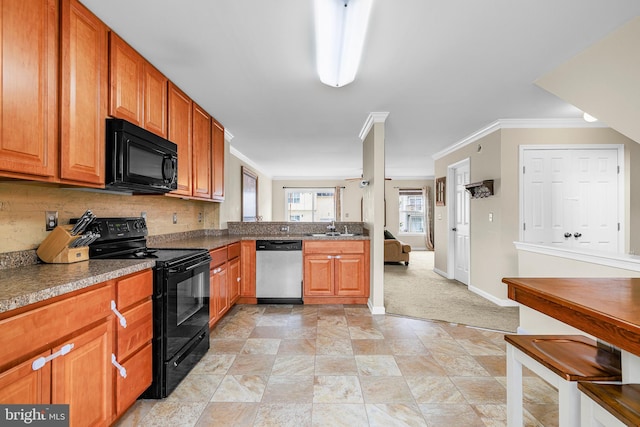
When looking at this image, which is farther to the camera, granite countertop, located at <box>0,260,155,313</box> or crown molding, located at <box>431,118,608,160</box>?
crown molding, located at <box>431,118,608,160</box>

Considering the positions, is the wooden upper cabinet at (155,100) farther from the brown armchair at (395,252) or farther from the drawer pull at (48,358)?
the brown armchair at (395,252)

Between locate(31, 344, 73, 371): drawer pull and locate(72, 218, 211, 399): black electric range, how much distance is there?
0.63 m

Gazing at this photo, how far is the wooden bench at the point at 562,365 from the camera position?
1165mm

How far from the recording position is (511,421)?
148 cm

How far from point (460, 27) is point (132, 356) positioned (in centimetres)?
280

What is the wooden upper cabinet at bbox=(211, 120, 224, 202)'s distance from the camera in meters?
3.71

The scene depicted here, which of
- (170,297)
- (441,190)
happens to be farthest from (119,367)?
(441,190)

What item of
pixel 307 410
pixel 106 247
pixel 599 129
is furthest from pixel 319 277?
pixel 599 129

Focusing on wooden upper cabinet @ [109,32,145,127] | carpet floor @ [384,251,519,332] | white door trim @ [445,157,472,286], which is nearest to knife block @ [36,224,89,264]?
wooden upper cabinet @ [109,32,145,127]

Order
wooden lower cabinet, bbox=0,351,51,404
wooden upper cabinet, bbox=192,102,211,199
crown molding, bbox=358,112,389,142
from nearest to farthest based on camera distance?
wooden lower cabinet, bbox=0,351,51,404, wooden upper cabinet, bbox=192,102,211,199, crown molding, bbox=358,112,389,142

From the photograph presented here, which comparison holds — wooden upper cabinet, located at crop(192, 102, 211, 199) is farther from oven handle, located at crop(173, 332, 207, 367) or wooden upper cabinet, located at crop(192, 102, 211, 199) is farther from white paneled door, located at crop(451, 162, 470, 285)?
white paneled door, located at crop(451, 162, 470, 285)

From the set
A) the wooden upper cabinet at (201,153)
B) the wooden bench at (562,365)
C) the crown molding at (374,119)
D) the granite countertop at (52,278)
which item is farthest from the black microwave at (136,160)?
the wooden bench at (562,365)

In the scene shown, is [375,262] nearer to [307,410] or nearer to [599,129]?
[307,410]

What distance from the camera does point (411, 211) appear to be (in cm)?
994
